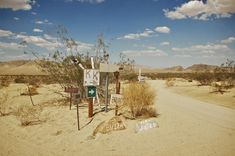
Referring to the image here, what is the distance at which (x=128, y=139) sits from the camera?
9.01m

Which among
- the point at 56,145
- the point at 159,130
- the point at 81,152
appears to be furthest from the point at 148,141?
the point at 56,145

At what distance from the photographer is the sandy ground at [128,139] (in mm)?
7794

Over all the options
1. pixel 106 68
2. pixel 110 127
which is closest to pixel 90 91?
pixel 106 68

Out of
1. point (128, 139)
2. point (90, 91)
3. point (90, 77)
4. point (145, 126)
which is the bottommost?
point (128, 139)

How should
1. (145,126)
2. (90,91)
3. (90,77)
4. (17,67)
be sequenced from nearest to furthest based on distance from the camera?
(145,126)
(90,91)
(90,77)
(17,67)

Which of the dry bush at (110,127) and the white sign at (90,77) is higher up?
the white sign at (90,77)

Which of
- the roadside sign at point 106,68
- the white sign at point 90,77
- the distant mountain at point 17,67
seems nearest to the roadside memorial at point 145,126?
the white sign at point 90,77

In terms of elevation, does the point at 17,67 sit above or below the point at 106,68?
above

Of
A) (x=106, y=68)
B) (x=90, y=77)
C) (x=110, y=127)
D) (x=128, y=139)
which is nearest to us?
(x=128, y=139)

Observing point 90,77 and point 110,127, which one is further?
point 90,77

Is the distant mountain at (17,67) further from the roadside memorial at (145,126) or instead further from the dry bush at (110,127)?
the roadside memorial at (145,126)

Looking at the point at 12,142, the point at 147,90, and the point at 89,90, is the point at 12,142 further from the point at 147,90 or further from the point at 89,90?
the point at 147,90

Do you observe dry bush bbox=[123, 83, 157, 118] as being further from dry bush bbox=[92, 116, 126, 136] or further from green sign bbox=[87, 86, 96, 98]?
dry bush bbox=[92, 116, 126, 136]

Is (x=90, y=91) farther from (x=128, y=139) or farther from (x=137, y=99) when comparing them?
(x=128, y=139)
